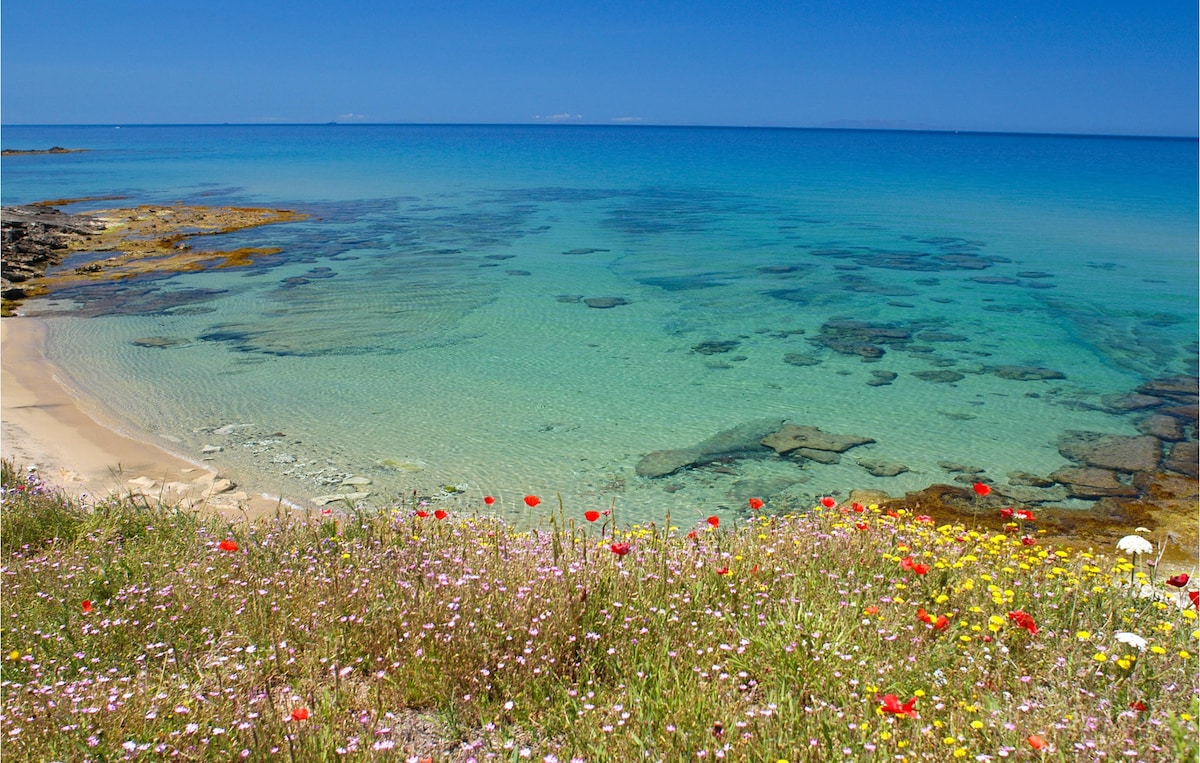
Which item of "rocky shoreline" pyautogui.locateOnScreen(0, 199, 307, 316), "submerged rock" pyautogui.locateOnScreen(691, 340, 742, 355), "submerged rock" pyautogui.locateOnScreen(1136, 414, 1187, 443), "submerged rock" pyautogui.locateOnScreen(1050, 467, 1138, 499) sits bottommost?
"submerged rock" pyautogui.locateOnScreen(1050, 467, 1138, 499)

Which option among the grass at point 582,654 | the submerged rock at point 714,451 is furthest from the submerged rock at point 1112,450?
the grass at point 582,654

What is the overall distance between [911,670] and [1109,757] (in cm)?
100

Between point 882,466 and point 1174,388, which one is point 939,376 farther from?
point 882,466

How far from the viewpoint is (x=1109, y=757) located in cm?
337

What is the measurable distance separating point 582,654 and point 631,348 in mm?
13036

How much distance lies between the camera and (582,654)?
180 inches

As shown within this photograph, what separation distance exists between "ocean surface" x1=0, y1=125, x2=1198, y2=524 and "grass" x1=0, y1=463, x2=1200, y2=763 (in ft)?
14.5

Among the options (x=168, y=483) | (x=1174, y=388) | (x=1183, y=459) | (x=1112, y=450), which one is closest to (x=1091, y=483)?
(x=1112, y=450)

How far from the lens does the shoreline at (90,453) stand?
399 inches

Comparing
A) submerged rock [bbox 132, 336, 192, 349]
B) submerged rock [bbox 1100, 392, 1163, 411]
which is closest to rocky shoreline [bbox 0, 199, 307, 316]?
submerged rock [bbox 132, 336, 192, 349]

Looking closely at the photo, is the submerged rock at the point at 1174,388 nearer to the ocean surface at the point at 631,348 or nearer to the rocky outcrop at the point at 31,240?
the ocean surface at the point at 631,348

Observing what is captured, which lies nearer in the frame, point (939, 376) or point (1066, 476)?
point (1066, 476)

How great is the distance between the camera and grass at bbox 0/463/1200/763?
3.63 meters

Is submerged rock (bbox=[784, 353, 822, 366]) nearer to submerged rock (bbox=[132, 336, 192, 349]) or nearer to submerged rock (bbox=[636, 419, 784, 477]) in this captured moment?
submerged rock (bbox=[636, 419, 784, 477])
